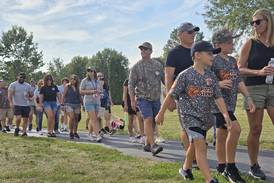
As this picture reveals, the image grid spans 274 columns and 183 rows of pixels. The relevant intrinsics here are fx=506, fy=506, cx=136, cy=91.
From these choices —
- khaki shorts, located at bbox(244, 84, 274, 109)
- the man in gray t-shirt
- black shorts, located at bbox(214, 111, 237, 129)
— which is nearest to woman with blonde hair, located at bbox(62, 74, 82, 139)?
the man in gray t-shirt

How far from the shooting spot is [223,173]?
6.51 metres

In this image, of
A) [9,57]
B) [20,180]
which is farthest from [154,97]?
[9,57]

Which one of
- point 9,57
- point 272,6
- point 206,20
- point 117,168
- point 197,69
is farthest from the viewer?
point 9,57

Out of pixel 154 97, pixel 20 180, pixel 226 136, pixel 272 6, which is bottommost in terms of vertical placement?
pixel 20 180

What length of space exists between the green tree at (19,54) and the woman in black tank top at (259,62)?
3124 inches

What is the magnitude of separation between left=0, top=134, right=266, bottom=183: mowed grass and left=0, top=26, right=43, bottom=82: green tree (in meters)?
76.1

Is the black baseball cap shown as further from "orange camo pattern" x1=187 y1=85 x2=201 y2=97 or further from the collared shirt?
the collared shirt

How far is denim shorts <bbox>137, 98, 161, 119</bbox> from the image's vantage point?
916cm

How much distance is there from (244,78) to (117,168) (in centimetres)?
224

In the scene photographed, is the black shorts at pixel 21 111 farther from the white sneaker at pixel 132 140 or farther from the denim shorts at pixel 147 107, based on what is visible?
the denim shorts at pixel 147 107

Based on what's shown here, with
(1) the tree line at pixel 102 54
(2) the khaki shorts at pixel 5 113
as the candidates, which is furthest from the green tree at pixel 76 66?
(2) the khaki shorts at pixel 5 113

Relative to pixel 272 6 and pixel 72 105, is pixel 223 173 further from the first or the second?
pixel 272 6

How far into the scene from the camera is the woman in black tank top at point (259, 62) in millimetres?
6475

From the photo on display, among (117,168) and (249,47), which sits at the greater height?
(249,47)
